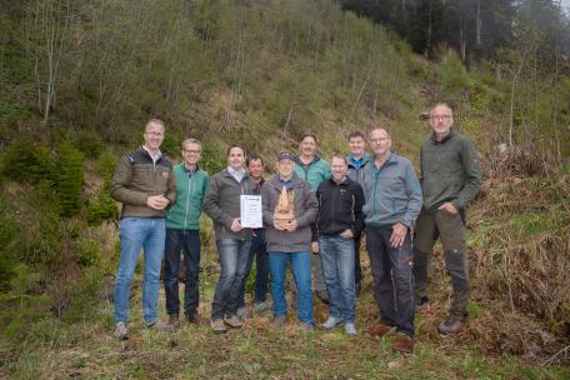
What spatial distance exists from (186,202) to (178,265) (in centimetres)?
73

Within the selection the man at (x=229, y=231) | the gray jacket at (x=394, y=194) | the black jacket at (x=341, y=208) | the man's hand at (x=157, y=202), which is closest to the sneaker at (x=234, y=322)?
the man at (x=229, y=231)

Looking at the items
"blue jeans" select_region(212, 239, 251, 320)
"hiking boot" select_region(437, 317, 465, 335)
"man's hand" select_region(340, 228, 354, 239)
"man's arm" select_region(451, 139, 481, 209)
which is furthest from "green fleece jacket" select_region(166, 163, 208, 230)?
"hiking boot" select_region(437, 317, 465, 335)

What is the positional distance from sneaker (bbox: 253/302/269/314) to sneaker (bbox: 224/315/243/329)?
0.54 m

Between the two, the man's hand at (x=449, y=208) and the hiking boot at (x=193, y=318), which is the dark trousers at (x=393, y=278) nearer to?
the man's hand at (x=449, y=208)

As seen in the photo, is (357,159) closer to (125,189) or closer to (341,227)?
(341,227)

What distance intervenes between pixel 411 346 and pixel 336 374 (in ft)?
2.94

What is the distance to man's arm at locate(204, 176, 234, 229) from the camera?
496 cm

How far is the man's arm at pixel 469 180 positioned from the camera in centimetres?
454

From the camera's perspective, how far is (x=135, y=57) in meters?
16.0

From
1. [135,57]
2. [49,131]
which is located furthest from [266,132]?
[49,131]

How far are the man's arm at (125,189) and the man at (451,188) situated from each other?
2.96 meters

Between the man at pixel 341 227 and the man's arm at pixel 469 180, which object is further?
the man at pixel 341 227

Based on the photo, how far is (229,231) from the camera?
5.07 meters

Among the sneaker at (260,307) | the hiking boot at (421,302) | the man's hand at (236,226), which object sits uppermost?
the man's hand at (236,226)
